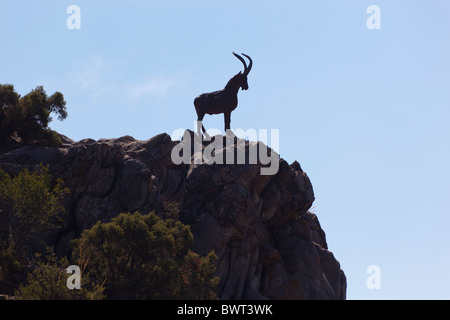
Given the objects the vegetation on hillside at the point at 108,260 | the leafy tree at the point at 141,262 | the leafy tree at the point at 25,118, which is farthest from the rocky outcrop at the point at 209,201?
the leafy tree at the point at 141,262

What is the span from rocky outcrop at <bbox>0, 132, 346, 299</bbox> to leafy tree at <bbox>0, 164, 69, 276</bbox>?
261 cm

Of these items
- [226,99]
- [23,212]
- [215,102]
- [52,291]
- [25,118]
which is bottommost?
[52,291]

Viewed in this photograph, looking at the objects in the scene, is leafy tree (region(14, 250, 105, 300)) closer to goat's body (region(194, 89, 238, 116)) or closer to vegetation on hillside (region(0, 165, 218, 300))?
vegetation on hillside (region(0, 165, 218, 300))

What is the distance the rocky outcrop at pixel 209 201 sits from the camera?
121 feet

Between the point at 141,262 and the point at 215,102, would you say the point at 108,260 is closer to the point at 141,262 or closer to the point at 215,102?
the point at 141,262

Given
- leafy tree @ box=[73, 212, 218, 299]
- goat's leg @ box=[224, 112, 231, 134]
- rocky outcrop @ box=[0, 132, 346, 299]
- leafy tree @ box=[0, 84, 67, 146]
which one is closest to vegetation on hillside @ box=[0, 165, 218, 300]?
leafy tree @ box=[73, 212, 218, 299]

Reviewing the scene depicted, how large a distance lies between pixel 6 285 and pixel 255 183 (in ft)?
57.8

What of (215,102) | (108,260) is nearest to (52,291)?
(108,260)

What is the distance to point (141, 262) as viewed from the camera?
2973 cm

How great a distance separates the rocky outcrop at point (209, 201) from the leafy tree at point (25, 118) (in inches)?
49.7

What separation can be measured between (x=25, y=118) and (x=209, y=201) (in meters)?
13.7

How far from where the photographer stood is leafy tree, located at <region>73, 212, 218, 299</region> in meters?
28.9
